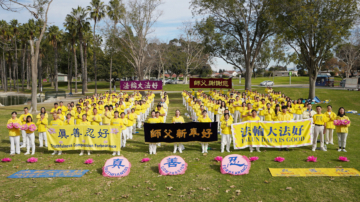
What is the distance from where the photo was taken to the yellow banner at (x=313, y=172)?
8086 millimetres

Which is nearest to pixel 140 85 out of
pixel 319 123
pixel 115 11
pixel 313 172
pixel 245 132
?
pixel 115 11

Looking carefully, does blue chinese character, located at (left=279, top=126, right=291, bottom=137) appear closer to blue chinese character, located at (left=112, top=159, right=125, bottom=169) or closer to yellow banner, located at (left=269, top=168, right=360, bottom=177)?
yellow banner, located at (left=269, top=168, right=360, bottom=177)

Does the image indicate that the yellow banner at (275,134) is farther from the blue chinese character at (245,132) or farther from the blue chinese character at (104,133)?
the blue chinese character at (104,133)

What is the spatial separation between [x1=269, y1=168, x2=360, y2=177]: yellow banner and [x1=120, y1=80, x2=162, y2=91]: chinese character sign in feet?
76.9

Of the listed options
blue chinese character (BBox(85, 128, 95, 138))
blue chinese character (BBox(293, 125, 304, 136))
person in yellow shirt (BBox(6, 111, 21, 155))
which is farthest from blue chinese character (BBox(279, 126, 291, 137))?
person in yellow shirt (BBox(6, 111, 21, 155))

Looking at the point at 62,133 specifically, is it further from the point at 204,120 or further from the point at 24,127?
the point at 204,120

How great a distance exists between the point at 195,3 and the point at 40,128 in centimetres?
2770

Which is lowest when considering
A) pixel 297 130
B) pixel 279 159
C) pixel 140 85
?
pixel 279 159

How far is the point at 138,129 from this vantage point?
16016mm

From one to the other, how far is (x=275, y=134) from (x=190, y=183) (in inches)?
193

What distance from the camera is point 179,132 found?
10.5 m

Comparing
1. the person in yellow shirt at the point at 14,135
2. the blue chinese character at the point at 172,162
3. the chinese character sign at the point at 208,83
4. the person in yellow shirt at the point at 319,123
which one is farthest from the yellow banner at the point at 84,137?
the chinese character sign at the point at 208,83

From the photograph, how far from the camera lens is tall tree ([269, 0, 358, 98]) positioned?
77.0ft

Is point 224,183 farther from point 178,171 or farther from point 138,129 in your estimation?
point 138,129
